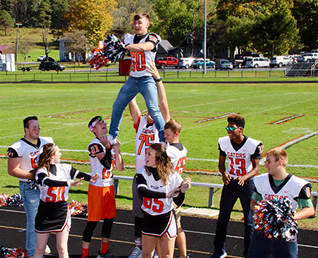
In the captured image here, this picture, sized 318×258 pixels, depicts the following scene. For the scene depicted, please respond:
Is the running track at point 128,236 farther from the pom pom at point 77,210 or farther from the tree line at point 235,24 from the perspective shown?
the tree line at point 235,24

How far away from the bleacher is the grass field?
9.29 m

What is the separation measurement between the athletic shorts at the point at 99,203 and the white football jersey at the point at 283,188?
6.99ft

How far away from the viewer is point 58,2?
152 meters

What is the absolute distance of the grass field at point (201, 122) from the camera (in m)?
11.4

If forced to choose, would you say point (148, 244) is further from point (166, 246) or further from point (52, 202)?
point (52, 202)

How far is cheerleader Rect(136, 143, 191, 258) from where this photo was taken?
4.84 meters

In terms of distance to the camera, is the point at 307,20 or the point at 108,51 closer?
the point at 108,51

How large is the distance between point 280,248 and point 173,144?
76.5 inches

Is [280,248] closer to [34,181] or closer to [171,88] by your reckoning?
[34,181]

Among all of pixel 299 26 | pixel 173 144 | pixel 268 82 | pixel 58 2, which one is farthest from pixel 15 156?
pixel 58 2

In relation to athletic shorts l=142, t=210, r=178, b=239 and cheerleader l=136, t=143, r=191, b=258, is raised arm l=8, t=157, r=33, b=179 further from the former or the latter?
athletic shorts l=142, t=210, r=178, b=239

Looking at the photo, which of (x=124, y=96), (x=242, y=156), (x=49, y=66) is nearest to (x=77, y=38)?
(x=49, y=66)

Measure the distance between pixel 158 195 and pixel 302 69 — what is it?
4649 centimetres

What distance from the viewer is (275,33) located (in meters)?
77.7
